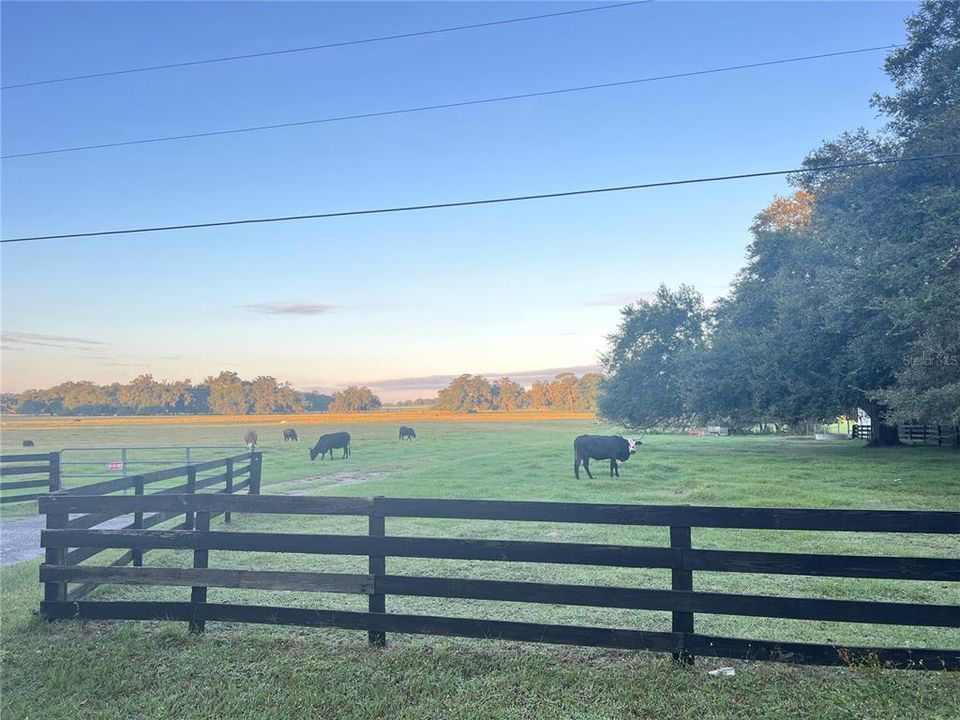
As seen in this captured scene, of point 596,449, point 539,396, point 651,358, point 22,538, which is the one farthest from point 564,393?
point 22,538

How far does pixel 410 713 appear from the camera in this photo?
171 inches

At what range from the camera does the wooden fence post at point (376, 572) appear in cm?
551

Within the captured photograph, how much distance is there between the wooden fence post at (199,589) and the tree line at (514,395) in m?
43.8

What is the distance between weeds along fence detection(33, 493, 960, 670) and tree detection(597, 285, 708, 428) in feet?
95.4

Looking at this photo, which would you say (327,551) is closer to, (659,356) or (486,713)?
(486,713)

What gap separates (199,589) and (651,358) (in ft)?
110

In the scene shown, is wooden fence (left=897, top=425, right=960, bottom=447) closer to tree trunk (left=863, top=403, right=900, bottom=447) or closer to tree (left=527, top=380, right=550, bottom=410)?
tree trunk (left=863, top=403, right=900, bottom=447)

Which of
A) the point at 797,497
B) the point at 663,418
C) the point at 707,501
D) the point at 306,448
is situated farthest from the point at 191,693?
the point at 306,448

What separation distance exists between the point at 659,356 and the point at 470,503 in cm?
3305

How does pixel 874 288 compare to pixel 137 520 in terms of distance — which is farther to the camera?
pixel 874 288

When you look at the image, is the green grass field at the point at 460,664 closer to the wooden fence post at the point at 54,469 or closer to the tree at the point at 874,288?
the wooden fence post at the point at 54,469

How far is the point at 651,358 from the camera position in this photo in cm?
3666

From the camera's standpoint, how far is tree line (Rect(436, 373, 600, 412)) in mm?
51875

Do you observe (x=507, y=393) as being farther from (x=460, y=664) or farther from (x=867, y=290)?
(x=460, y=664)
